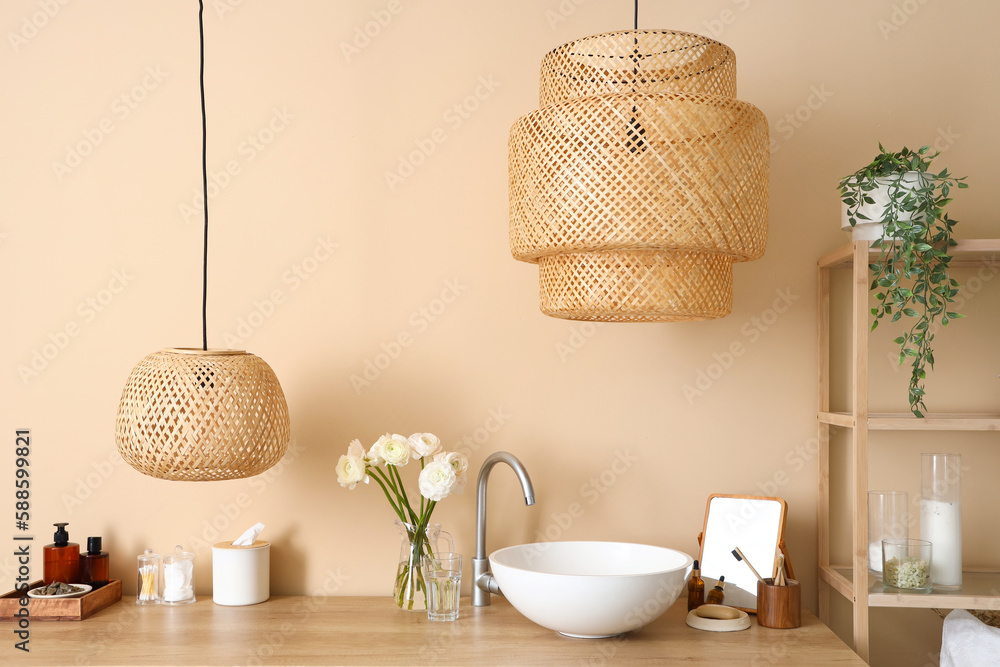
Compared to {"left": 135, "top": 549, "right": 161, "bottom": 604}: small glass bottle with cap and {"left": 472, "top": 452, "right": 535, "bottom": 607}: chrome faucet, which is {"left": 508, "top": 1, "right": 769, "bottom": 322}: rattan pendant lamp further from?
{"left": 135, "top": 549, "right": 161, "bottom": 604}: small glass bottle with cap

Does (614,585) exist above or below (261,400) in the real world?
below

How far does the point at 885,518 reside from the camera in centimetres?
149

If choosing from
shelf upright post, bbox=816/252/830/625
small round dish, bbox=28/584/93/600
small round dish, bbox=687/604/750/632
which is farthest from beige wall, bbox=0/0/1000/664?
small round dish, bbox=687/604/750/632

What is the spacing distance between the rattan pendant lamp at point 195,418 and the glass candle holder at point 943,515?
1231 mm

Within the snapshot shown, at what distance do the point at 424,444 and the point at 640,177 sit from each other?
0.71 m

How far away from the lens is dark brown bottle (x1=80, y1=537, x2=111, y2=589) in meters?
1.63

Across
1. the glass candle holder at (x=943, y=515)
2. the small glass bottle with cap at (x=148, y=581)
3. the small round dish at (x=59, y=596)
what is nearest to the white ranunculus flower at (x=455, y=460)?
the small glass bottle with cap at (x=148, y=581)

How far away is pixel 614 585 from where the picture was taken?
1.30 m

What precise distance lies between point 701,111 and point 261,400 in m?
0.91

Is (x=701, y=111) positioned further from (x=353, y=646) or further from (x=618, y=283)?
(x=353, y=646)

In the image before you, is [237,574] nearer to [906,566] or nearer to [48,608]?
[48,608]

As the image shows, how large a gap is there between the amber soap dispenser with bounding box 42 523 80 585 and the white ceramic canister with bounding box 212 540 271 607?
0.29 meters

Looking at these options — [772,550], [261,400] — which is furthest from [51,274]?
[772,550]

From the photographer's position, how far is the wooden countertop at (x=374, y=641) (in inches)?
50.9
